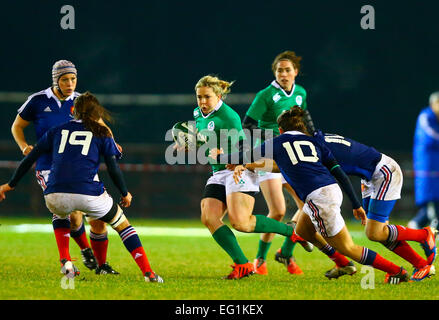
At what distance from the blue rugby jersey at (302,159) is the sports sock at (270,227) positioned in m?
0.78

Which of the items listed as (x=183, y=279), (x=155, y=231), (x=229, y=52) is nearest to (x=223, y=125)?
(x=183, y=279)

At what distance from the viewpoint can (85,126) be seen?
5.43m

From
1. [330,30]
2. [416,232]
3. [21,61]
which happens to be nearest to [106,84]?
[21,61]

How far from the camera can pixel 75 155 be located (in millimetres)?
5348

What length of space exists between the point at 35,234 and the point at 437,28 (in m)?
12.3

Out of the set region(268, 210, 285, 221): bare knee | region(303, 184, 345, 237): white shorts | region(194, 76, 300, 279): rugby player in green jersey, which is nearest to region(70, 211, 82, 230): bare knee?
region(194, 76, 300, 279): rugby player in green jersey

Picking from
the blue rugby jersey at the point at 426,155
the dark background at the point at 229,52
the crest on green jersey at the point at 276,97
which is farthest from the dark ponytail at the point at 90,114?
the dark background at the point at 229,52

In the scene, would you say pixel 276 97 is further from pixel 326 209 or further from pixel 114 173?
pixel 114 173

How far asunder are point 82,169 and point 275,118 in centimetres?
227

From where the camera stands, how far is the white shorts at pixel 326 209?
532 centimetres

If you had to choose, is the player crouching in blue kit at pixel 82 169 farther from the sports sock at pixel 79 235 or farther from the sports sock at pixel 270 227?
the sports sock at pixel 270 227

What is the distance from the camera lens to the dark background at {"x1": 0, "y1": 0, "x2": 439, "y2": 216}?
1769 centimetres

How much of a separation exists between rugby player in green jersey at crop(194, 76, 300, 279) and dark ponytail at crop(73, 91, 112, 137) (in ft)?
3.63
